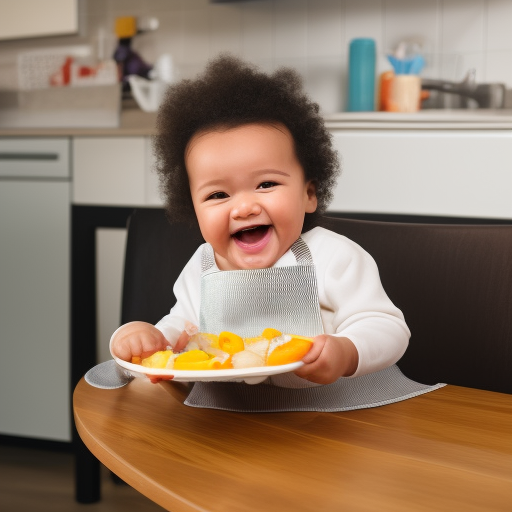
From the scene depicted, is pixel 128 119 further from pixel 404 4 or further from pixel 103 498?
pixel 103 498

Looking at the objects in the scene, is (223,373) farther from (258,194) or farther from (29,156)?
(29,156)

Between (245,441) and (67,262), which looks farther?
(67,262)

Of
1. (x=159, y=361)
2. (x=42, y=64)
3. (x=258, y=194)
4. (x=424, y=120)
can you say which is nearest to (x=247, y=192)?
(x=258, y=194)

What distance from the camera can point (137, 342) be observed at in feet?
2.55

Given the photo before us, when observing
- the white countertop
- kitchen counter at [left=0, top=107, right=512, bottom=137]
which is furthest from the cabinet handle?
the white countertop

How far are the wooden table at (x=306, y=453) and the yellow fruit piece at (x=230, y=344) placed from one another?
64 millimetres

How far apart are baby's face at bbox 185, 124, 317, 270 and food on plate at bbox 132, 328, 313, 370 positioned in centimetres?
19

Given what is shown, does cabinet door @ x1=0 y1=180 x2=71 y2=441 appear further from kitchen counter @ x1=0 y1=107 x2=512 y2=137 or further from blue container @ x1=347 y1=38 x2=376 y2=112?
blue container @ x1=347 y1=38 x2=376 y2=112

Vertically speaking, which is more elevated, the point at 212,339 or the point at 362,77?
the point at 362,77

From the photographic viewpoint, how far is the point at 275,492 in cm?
50

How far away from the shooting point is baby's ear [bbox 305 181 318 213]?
0.96 metres

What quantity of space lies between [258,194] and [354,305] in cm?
16

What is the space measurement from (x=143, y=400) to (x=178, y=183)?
336 millimetres

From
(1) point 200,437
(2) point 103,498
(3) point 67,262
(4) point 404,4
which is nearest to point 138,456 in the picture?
(1) point 200,437
